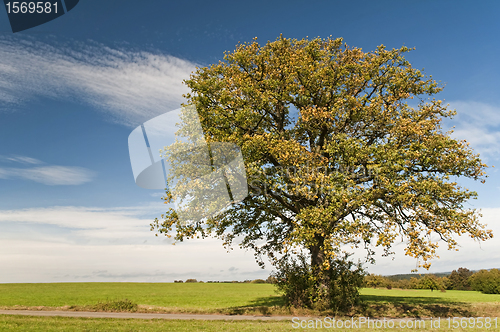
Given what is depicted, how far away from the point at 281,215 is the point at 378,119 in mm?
8089

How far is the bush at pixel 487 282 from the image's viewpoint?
5191 cm

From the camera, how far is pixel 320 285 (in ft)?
57.6

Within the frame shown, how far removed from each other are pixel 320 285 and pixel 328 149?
7.53m

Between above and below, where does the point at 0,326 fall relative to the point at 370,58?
below

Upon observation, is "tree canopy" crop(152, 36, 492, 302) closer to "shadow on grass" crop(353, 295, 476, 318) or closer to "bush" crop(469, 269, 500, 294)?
"shadow on grass" crop(353, 295, 476, 318)

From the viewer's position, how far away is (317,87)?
755 inches

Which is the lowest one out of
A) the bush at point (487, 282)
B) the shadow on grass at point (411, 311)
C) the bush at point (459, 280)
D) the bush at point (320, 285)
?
the bush at point (459, 280)

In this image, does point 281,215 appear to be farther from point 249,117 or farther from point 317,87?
point 317,87

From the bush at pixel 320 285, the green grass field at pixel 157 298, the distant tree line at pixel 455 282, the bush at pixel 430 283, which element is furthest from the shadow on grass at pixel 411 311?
the bush at pixel 430 283

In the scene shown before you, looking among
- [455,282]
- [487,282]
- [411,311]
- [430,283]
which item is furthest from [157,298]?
[455,282]

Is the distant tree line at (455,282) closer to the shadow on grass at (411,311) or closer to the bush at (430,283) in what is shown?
the bush at (430,283)

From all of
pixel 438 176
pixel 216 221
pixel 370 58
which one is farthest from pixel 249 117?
pixel 438 176

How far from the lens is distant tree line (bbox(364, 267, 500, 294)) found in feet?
174

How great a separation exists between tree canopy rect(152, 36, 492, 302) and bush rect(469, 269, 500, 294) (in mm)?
48824
